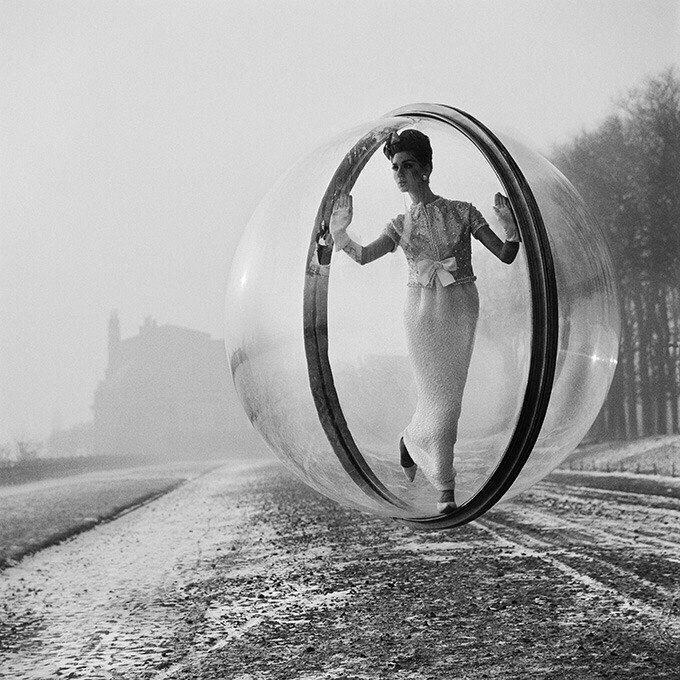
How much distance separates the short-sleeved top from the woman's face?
0.13 ft

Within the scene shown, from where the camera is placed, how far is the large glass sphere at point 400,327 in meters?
1.70

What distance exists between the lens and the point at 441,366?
1.72 m

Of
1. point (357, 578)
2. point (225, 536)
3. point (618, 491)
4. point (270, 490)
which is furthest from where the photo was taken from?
point (270, 490)

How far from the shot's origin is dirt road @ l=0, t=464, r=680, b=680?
3971mm

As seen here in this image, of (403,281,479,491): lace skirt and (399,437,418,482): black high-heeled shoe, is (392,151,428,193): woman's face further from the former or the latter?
(399,437,418,482): black high-heeled shoe

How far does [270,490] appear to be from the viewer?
12.3 meters

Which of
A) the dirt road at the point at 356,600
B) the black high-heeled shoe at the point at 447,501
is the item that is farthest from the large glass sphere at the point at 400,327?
the dirt road at the point at 356,600

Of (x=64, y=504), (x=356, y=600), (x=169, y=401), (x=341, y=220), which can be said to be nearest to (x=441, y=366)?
(x=341, y=220)

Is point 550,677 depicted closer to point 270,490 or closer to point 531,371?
point 531,371

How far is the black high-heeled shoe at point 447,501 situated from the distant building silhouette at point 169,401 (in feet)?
61.2

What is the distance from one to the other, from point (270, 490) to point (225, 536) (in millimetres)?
4127

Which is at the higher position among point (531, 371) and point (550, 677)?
point (531, 371)

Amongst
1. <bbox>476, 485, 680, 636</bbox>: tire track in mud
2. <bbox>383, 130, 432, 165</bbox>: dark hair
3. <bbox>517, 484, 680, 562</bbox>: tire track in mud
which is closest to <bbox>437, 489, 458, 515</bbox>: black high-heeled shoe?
<bbox>383, 130, 432, 165</bbox>: dark hair

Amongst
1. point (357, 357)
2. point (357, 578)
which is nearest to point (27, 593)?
point (357, 578)
